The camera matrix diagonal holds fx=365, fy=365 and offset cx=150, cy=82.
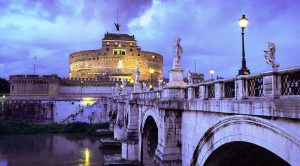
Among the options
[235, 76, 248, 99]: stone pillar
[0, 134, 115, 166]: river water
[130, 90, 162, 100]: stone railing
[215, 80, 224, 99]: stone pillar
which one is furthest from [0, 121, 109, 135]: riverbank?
[235, 76, 248, 99]: stone pillar

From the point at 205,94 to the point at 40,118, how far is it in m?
48.8

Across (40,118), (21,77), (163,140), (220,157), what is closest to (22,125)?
(40,118)

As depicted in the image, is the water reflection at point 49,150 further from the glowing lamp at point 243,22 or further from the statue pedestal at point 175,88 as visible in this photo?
the glowing lamp at point 243,22

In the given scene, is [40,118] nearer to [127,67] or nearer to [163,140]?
[127,67]

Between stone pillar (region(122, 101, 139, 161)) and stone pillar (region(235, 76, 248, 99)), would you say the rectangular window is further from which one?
stone pillar (region(235, 76, 248, 99))

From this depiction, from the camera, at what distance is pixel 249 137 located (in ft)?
27.0

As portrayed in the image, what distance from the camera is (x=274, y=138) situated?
7.21 meters

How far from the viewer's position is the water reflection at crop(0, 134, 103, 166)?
2869 cm

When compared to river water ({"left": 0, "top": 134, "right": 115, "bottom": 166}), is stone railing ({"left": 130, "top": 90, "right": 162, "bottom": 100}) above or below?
above

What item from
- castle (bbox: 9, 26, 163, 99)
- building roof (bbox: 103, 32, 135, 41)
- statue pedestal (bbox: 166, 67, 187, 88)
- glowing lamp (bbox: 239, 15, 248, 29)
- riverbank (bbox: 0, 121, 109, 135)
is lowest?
riverbank (bbox: 0, 121, 109, 135)

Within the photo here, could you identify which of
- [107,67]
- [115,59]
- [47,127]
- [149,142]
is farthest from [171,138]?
[107,67]

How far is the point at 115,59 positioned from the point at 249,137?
265 ft

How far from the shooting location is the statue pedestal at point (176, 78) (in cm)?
1379

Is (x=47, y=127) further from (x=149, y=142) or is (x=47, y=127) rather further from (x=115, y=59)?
(x=115, y=59)
